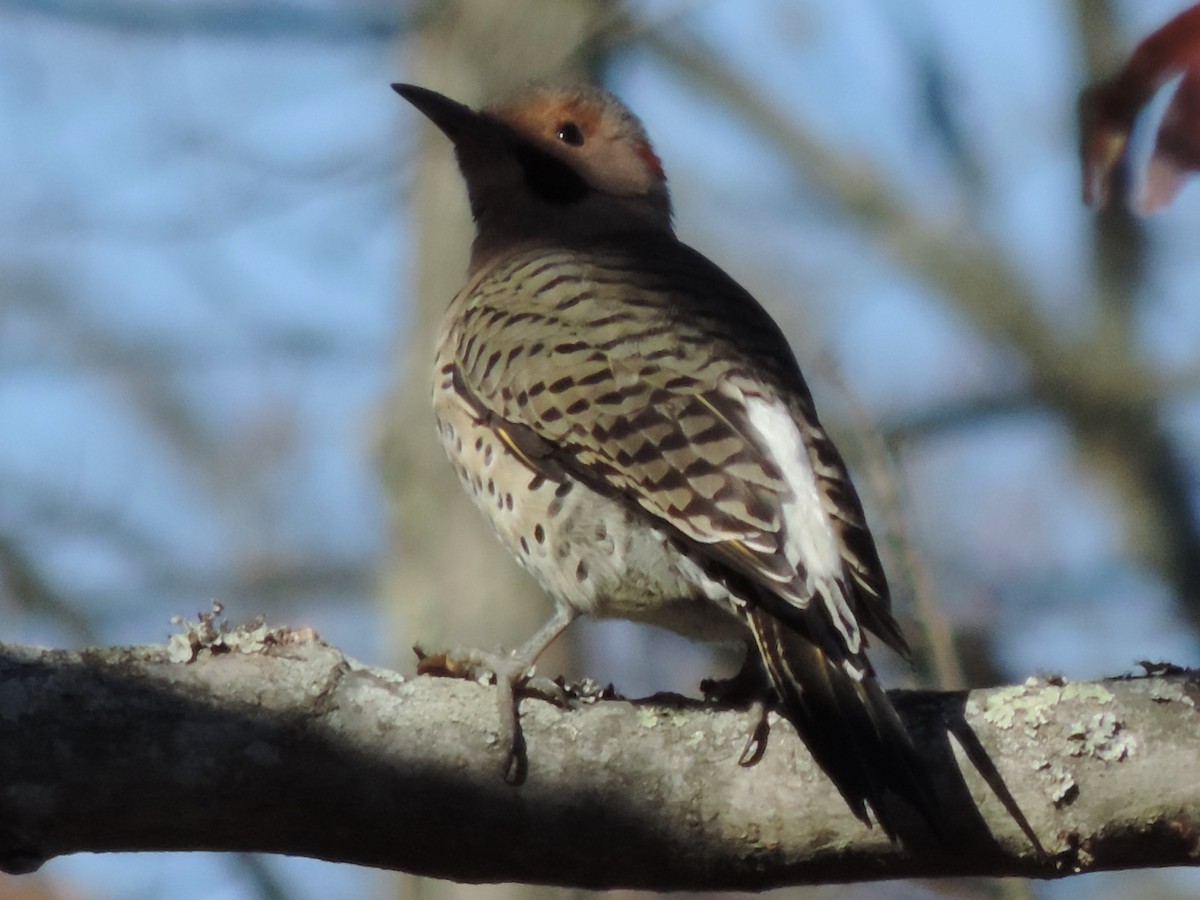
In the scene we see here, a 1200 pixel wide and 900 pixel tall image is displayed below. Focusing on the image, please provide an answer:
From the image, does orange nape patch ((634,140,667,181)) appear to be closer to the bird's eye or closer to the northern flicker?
the bird's eye

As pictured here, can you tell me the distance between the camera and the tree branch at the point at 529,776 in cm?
272

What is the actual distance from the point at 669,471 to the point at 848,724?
884 mm

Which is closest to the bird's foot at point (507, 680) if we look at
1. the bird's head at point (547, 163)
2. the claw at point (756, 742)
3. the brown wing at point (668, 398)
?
the claw at point (756, 742)

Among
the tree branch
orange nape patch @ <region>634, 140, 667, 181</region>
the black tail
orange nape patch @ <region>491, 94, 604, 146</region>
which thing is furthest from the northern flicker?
orange nape patch @ <region>634, 140, 667, 181</region>

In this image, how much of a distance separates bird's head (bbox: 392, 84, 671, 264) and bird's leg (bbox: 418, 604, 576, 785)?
201 centimetres

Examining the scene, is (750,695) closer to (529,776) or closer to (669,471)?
(669,471)

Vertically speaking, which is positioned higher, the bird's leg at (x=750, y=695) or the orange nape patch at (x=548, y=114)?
the orange nape patch at (x=548, y=114)

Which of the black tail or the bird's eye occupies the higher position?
the bird's eye

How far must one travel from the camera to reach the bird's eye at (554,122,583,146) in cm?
557

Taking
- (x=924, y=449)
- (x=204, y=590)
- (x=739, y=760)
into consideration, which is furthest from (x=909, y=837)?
(x=204, y=590)

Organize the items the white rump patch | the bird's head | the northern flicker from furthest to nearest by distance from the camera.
→ the bird's head
the white rump patch
the northern flicker

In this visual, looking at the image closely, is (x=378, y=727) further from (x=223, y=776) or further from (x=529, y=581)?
(x=529, y=581)

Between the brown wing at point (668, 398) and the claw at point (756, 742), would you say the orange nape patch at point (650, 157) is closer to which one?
the brown wing at point (668, 398)

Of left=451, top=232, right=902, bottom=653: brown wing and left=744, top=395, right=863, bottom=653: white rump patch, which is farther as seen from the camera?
left=451, top=232, right=902, bottom=653: brown wing
